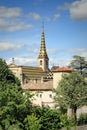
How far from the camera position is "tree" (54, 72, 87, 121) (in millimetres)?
44375

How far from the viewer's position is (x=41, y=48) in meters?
127

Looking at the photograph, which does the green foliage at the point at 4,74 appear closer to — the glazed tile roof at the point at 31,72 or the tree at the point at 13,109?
the tree at the point at 13,109

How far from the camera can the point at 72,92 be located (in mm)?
44719

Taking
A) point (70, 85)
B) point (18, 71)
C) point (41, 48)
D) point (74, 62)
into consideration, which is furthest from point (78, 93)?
point (41, 48)

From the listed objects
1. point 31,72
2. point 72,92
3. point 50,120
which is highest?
point 31,72

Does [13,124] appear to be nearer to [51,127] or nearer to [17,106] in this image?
[17,106]

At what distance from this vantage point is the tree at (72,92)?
146 ft

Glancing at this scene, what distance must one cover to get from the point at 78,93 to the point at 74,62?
20.9m

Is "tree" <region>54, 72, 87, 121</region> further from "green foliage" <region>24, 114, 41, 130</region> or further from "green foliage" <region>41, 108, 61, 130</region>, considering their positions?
"green foliage" <region>24, 114, 41, 130</region>

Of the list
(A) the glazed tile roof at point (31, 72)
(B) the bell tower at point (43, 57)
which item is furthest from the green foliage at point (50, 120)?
(B) the bell tower at point (43, 57)

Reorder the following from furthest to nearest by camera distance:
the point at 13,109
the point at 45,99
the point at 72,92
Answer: the point at 45,99 → the point at 72,92 → the point at 13,109

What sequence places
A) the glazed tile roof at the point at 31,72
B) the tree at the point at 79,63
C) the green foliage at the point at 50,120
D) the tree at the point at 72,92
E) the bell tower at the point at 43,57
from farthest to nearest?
the bell tower at the point at 43,57, the glazed tile roof at the point at 31,72, the tree at the point at 79,63, the tree at the point at 72,92, the green foliage at the point at 50,120

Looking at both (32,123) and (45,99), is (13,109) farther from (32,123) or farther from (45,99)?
(45,99)

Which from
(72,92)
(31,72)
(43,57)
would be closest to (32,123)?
(72,92)
